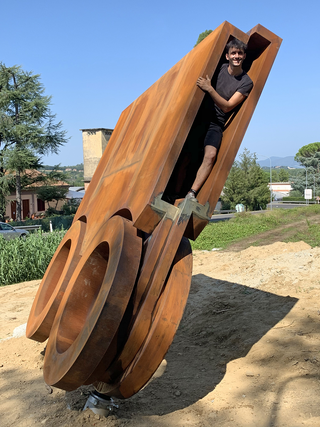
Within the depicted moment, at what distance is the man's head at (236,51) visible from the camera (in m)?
3.00

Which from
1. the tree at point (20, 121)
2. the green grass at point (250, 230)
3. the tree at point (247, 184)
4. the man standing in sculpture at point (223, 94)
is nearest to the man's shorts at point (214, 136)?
the man standing in sculpture at point (223, 94)

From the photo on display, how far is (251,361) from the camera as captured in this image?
3867 millimetres

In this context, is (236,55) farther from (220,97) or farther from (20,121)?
(20,121)

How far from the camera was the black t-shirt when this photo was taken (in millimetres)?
3082

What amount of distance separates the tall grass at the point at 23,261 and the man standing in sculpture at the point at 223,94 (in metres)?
6.41

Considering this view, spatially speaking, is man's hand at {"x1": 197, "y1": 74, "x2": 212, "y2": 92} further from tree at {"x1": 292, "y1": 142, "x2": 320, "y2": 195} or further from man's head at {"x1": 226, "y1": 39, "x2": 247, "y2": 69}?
tree at {"x1": 292, "y1": 142, "x2": 320, "y2": 195}

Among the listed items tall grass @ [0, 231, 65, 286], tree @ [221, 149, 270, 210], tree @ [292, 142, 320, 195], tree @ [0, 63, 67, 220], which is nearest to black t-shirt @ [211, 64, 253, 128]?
tall grass @ [0, 231, 65, 286]

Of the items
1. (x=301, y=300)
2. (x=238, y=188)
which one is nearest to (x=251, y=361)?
(x=301, y=300)

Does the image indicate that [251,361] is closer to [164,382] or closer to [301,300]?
[164,382]

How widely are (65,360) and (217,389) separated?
1.42 metres

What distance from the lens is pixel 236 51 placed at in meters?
3.00

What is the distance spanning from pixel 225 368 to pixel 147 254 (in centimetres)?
168

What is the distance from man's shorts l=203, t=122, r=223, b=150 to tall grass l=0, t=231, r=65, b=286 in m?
6.43

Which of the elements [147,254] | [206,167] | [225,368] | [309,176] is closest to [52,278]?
[147,254]
